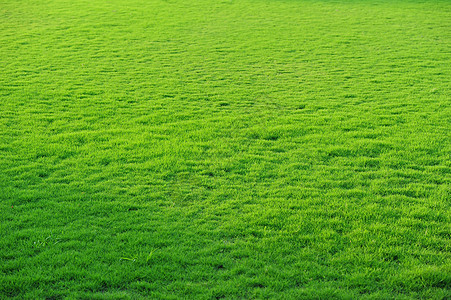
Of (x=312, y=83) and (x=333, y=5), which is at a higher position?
(x=333, y=5)

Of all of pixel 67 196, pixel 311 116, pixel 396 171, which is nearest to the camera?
pixel 67 196

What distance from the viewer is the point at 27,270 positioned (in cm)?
429

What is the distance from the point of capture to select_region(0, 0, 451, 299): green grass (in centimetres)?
431

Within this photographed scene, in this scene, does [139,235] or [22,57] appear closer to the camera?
[139,235]

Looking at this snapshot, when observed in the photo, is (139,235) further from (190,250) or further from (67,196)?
(67,196)

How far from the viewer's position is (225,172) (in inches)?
255

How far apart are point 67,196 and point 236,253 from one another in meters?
2.67

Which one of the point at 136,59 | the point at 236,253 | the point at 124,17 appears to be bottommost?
the point at 236,253

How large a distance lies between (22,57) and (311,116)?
9.92 m

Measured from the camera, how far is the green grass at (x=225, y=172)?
4.31 metres

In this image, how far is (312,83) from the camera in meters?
11.0

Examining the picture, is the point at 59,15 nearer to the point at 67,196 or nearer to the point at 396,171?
the point at 67,196

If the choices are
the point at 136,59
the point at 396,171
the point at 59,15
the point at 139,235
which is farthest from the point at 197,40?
the point at 139,235

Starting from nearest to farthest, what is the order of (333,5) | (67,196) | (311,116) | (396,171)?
(67,196), (396,171), (311,116), (333,5)
